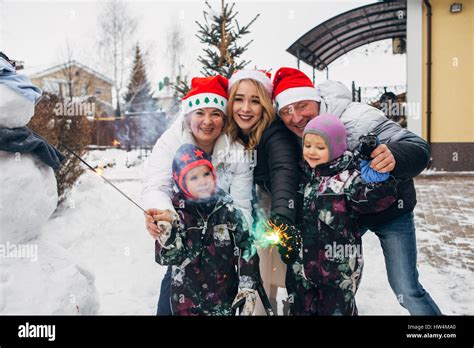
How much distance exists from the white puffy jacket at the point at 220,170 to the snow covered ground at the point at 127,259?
0.89 metres

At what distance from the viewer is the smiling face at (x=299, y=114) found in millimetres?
1825

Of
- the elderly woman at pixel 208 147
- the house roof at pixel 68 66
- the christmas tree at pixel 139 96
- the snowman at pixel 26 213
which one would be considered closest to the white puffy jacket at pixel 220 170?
the elderly woman at pixel 208 147

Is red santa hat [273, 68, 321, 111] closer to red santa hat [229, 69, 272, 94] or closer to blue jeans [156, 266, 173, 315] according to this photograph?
red santa hat [229, 69, 272, 94]

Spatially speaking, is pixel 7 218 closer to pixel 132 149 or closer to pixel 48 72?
pixel 48 72

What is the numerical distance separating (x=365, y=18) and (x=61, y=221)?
4.13 meters

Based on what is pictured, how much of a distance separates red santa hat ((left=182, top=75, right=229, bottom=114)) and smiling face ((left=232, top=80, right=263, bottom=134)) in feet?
0.24

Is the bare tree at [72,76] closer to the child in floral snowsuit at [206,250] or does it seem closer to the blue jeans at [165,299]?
the blue jeans at [165,299]

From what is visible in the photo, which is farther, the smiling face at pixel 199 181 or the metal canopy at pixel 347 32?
the metal canopy at pixel 347 32

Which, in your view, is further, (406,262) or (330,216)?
(406,262)

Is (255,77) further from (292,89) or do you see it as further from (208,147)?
(208,147)

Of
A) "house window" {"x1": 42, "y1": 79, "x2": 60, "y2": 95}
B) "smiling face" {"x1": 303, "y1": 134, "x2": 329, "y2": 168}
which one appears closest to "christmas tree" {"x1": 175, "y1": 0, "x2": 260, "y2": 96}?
"smiling face" {"x1": 303, "y1": 134, "x2": 329, "y2": 168}

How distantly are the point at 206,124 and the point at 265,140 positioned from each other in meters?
0.28

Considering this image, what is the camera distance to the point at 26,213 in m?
2.11

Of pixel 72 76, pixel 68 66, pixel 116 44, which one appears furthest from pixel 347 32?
pixel 72 76
